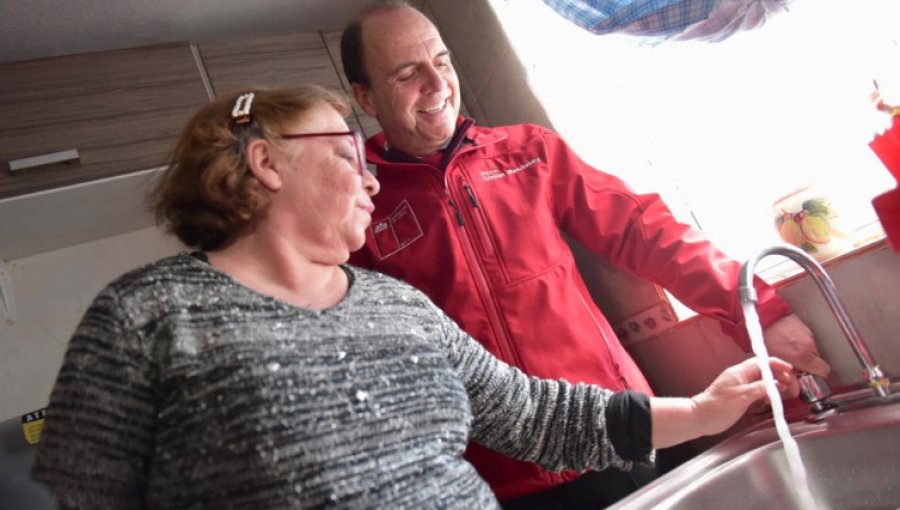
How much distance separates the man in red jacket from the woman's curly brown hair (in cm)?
41

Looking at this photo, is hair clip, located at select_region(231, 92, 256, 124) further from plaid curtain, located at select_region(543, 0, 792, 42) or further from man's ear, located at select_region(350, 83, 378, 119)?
plaid curtain, located at select_region(543, 0, 792, 42)

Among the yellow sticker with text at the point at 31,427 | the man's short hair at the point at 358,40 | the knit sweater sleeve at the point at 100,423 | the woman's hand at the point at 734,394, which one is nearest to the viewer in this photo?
the knit sweater sleeve at the point at 100,423

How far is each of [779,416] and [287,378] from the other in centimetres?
71

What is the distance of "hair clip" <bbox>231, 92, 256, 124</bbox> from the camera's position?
807mm

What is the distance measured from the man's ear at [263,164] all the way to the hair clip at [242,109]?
36mm

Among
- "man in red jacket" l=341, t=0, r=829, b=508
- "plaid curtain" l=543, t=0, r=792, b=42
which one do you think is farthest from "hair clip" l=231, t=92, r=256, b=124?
"plaid curtain" l=543, t=0, r=792, b=42

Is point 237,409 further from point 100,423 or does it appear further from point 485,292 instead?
point 485,292

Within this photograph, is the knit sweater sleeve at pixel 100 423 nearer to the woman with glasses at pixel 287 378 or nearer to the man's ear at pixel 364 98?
the woman with glasses at pixel 287 378

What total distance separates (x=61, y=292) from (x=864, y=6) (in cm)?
225

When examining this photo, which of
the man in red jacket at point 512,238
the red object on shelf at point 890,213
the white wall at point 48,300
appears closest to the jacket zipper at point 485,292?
the man in red jacket at point 512,238

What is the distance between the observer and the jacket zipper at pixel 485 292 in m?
1.10

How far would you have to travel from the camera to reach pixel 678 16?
102cm

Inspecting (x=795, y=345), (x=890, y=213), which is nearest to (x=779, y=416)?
(x=795, y=345)

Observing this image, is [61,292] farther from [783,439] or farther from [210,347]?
[783,439]
